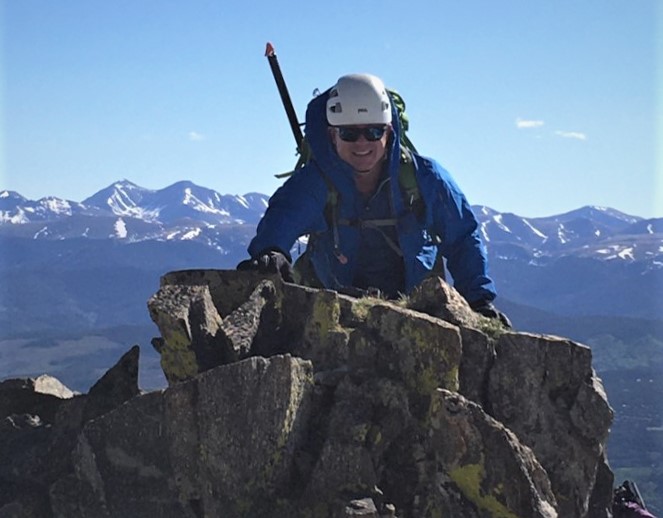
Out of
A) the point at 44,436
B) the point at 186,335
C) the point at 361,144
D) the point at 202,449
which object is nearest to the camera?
the point at 202,449

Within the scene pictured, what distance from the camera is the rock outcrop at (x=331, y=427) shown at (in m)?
7.97

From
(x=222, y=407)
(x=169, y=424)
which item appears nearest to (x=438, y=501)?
(x=222, y=407)

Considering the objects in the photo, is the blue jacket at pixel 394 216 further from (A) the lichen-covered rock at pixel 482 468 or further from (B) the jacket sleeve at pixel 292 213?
(A) the lichen-covered rock at pixel 482 468

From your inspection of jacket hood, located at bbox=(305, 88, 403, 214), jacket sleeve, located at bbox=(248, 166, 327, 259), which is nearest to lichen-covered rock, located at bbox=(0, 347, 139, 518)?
jacket sleeve, located at bbox=(248, 166, 327, 259)

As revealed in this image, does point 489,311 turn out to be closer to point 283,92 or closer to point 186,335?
point 186,335

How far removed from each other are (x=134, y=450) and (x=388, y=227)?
22.0 feet

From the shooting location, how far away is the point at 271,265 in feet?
36.1

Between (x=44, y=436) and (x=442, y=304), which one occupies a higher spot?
(x=442, y=304)

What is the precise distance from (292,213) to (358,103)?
2.07m

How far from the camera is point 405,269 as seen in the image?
544 inches

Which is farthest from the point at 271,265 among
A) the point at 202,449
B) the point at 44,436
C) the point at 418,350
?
the point at 44,436

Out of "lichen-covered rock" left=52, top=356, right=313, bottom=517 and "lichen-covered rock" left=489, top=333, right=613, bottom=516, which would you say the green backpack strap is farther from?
"lichen-covered rock" left=52, top=356, right=313, bottom=517

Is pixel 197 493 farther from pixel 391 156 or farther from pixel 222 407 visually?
pixel 391 156

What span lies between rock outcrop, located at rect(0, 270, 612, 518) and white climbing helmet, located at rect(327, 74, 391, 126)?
12.1 feet
